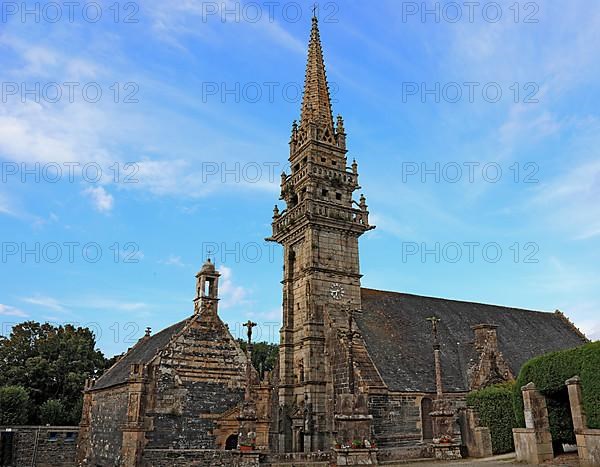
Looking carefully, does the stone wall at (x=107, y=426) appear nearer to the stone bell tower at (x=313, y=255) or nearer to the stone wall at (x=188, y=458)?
the stone wall at (x=188, y=458)

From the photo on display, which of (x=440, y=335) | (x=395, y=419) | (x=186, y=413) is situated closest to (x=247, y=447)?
(x=186, y=413)

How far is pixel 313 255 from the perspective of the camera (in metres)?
31.1

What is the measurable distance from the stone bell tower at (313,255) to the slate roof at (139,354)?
7234mm

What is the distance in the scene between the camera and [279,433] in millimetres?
29281

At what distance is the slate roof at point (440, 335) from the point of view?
28.5 m

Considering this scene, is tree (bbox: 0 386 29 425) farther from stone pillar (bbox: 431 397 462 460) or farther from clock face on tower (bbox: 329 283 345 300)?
stone pillar (bbox: 431 397 462 460)

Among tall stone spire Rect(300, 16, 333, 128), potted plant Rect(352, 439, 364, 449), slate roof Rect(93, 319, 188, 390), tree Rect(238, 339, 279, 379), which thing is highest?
tall stone spire Rect(300, 16, 333, 128)

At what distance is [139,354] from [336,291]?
41.6ft

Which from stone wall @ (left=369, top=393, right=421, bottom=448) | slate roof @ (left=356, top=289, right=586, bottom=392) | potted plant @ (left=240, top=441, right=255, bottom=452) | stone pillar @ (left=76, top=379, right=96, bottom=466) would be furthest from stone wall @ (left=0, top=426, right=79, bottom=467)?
slate roof @ (left=356, top=289, right=586, bottom=392)

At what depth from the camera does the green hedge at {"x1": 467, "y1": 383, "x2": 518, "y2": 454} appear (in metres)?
22.6

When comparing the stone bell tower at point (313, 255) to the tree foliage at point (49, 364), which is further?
the tree foliage at point (49, 364)

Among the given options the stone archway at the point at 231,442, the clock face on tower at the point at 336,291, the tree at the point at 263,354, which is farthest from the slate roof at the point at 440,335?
the tree at the point at 263,354

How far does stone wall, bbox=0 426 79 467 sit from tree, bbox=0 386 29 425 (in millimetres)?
6066

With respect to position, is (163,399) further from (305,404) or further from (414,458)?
(414,458)
